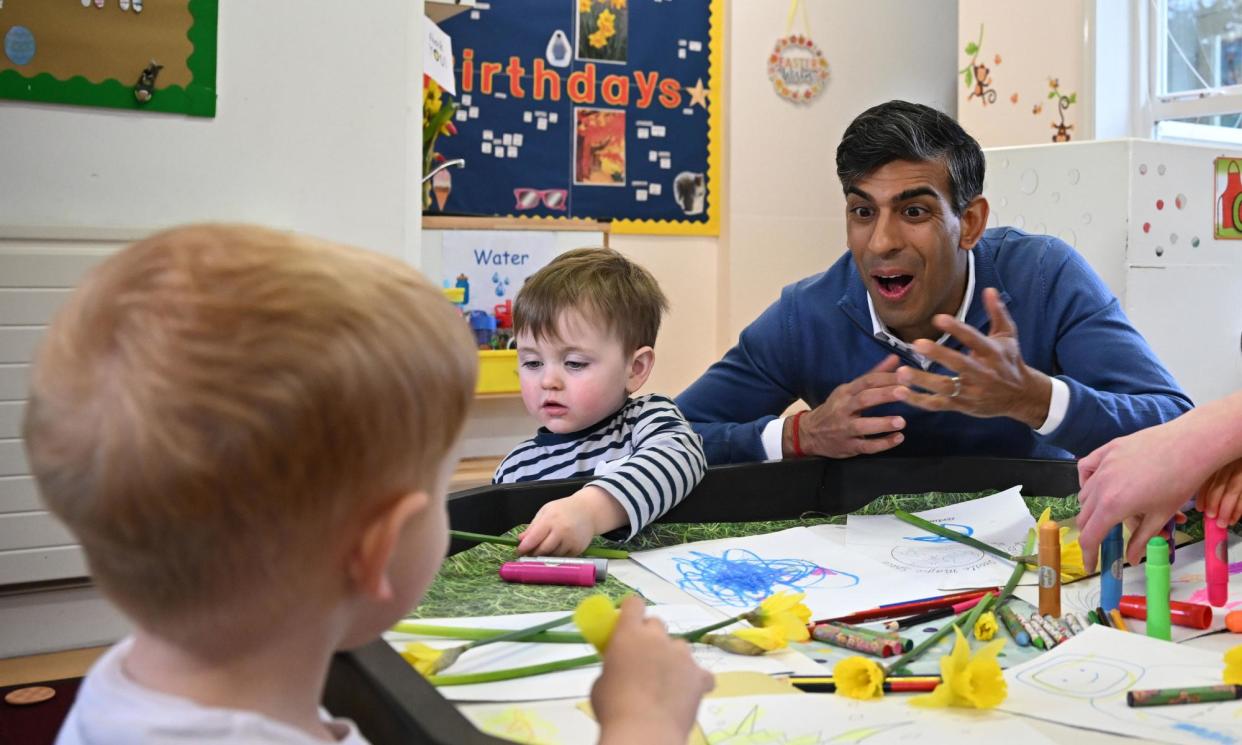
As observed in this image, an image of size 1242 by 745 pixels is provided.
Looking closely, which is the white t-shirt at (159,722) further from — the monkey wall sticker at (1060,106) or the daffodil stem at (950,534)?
the monkey wall sticker at (1060,106)

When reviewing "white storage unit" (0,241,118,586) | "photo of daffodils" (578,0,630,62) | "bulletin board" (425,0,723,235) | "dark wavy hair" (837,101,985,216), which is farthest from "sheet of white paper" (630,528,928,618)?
"photo of daffodils" (578,0,630,62)

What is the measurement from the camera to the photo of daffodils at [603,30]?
319cm

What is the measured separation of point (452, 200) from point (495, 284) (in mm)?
255

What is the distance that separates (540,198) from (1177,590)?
7.88 ft

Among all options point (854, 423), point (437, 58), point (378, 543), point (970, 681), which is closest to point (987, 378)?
point (854, 423)

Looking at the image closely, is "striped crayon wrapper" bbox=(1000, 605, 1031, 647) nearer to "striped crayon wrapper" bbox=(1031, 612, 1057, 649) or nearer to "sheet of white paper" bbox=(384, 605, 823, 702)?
"striped crayon wrapper" bbox=(1031, 612, 1057, 649)

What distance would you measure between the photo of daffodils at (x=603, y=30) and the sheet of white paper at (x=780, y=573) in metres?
2.33

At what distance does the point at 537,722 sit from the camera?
0.68 metres

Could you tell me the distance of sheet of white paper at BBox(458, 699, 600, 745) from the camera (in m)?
0.66

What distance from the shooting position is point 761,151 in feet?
11.1

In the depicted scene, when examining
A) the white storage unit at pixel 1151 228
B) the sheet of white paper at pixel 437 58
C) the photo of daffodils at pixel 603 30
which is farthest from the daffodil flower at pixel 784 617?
the photo of daffodils at pixel 603 30

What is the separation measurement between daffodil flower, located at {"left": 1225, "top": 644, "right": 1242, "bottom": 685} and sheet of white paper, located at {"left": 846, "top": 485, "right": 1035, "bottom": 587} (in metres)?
0.26

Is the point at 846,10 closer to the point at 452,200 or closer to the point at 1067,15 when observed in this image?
the point at 1067,15

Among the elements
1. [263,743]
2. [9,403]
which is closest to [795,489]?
[263,743]
